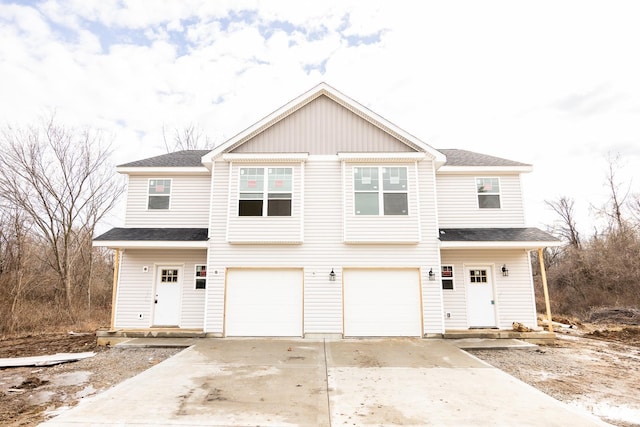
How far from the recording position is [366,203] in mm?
10375

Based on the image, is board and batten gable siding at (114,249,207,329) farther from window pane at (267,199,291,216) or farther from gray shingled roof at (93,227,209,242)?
window pane at (267,199,291,216)

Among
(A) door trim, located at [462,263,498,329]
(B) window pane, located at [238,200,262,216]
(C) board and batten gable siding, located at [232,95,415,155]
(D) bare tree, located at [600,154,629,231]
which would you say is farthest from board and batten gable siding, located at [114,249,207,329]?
(D) bare tree, located at [600,154,629,231]

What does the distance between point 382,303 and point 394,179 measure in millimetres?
3976

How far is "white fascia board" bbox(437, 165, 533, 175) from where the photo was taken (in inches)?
447

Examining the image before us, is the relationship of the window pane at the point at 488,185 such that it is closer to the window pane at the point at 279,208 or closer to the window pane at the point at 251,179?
the window pane at the point at 279,208

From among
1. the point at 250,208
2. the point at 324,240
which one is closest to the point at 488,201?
the point at 324,240

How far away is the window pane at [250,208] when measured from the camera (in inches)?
406

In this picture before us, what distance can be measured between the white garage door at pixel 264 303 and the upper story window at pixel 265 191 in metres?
1.91

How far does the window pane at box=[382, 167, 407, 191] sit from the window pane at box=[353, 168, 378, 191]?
0.96 feet

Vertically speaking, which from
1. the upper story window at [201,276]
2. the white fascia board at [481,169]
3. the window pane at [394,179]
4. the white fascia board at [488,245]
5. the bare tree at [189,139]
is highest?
the bare tree at [189,139]

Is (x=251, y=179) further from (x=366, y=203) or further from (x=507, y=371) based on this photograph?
(x=507, y=371)

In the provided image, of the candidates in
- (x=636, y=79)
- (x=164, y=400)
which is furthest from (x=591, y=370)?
(x=636, y=79)

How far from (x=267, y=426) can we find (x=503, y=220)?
1053 centimetres

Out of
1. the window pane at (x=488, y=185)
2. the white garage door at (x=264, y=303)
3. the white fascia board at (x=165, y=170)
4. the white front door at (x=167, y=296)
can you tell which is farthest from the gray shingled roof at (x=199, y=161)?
the white garage door at (x=264, y=303)
